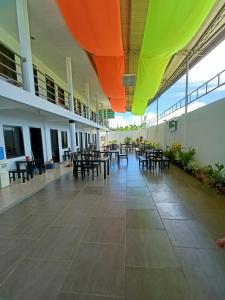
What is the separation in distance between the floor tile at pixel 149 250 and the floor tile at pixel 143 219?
0.50ft

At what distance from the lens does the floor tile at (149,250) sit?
1.98 metres

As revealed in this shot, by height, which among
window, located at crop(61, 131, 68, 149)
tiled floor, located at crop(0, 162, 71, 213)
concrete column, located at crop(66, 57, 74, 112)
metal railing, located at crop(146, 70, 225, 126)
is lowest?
tiled floor, located at crop(0, 162, 71, 213)

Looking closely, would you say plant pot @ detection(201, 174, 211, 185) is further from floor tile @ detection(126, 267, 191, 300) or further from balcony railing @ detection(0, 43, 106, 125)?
balcony railing @ detection(0, 43, 106, 125)

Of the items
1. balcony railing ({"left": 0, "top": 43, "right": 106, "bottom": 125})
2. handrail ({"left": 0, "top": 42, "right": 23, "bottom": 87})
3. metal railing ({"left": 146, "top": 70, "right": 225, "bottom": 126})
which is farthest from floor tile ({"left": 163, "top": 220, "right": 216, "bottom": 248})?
handrail ({"left": 0, "top": 42, "right": 23, "bottom": 87})

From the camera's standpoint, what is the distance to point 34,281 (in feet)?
5.75

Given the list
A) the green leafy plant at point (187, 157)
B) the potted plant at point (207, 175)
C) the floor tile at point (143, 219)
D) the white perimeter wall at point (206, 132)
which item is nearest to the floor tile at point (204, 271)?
the floor tile at point (143, 219)

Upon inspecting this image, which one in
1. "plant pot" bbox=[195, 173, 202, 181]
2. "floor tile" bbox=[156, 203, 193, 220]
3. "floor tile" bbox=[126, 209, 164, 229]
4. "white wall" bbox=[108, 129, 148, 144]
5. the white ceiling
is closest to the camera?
"floor tile" bbox=[126, 209, 164, 229]

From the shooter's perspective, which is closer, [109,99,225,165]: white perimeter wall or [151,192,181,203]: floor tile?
[151,192,181,203]: floor tile

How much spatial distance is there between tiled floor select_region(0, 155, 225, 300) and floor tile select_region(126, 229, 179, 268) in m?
0.01

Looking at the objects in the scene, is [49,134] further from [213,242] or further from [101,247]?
[213,242]

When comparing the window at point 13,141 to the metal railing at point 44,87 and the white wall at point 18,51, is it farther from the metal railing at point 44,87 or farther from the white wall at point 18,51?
the white wall at point 18,51

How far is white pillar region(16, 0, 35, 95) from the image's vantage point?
3979 millimetres

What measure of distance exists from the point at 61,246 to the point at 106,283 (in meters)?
0.86

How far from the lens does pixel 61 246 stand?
2316 millimetres
